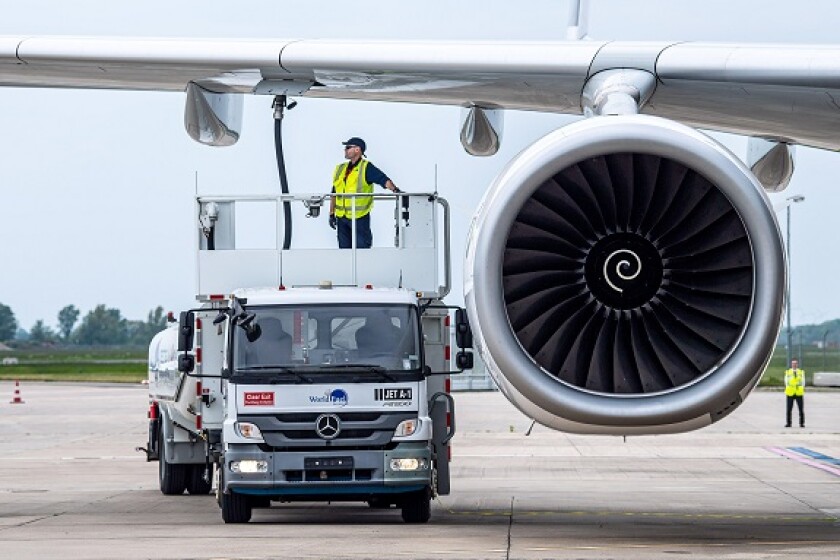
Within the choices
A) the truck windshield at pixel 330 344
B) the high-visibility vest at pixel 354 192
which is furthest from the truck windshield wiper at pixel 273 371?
the high-visibility vest at pixel 354 192

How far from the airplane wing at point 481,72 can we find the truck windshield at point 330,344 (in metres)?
2.70

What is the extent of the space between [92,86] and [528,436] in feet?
73.4

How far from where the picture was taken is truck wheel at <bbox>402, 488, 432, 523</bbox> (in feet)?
54.2

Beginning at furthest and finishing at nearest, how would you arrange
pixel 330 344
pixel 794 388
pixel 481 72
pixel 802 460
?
pixel 794 388 → pixel 802 460 → pixel 330 344 → pixel 481 72

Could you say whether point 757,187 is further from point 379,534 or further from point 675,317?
point 379,534

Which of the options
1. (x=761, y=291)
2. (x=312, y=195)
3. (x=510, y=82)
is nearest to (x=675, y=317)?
(x=761, y=291)

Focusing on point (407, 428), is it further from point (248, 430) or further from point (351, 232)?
point (351, 232)

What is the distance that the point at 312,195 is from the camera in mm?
17250

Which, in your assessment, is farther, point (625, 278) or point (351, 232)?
point (351, 232)

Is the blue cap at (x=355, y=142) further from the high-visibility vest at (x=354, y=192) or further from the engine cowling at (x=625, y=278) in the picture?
the engine cowling at (x=625, y=278)

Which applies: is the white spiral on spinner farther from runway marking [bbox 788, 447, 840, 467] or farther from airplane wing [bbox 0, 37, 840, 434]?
runway marking [bbox 788, 447, 840, 467]

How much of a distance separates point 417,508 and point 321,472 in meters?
1.27

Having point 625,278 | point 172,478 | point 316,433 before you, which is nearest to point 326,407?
point 316,433

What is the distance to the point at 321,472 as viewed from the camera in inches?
623
